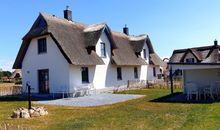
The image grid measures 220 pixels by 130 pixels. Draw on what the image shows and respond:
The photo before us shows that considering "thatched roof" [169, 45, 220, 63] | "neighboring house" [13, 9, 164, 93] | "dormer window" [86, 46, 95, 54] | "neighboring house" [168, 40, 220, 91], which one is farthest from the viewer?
"thatched roof" [169, 45, 220, 63]

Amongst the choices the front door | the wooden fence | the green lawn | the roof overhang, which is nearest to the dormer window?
the front door

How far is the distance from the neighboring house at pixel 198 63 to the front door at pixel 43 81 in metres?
11.1

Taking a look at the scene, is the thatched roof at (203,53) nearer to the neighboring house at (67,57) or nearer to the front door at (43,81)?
the neighboring house at (67,57)

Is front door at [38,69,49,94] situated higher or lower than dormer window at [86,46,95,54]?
lower

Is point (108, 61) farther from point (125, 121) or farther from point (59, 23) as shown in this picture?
point (125, 121)

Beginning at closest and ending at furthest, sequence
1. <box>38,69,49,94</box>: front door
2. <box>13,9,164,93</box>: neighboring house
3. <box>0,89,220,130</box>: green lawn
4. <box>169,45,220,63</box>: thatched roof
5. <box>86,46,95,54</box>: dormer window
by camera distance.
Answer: <box>0,89,220,130</box>: green lawn < <box>13,9,164,93</box>: neighboring house < <box>38,69,49,94</box>: front door < <box>86,46,95,54</box>: dormer window < <box>169,45,220,63</box>: thatched roof

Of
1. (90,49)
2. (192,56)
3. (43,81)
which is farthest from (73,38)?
(192,56)

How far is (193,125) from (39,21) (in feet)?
65.9

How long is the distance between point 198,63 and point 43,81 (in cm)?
1390

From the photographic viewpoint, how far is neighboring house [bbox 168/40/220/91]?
20719 mm

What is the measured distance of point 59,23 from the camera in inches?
1117

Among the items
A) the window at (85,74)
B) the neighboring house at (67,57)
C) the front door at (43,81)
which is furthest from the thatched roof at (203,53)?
the front door at (43,81)

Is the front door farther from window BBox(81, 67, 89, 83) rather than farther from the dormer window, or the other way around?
the dormer window

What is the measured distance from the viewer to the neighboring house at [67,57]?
26.4 meters
